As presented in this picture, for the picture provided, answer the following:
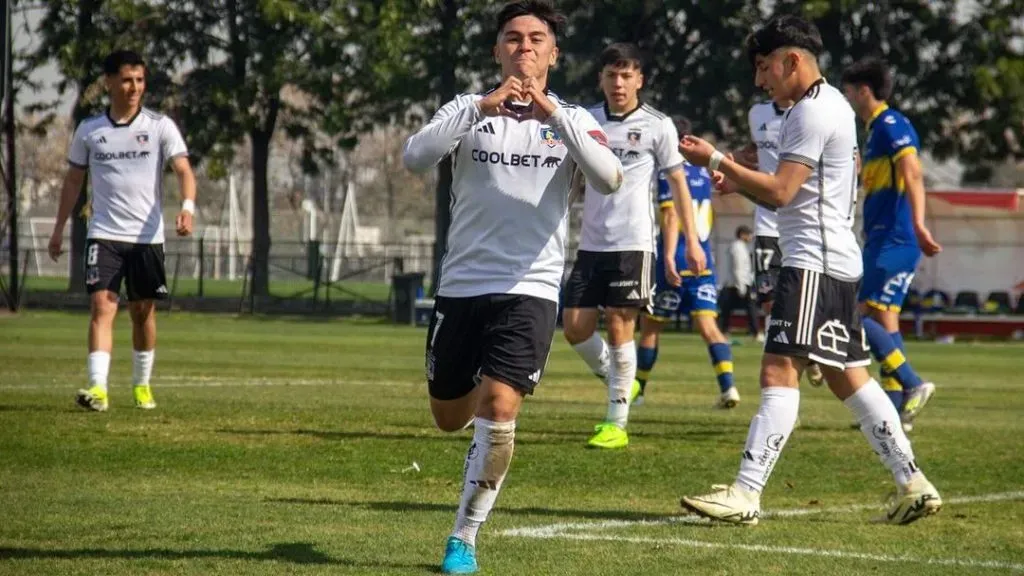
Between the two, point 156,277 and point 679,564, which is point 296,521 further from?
point 156,277

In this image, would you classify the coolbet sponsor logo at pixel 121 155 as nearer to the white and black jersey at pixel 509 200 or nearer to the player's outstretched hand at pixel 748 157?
the player's outstretched hand at pixel 748 157

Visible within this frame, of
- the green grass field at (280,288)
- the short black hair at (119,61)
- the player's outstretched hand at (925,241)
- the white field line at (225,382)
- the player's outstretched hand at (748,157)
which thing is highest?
the short black hair at (119,61)

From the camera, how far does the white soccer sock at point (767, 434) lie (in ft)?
24.8

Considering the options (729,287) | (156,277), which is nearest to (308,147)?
(729,287)

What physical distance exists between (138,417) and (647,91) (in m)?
38.1

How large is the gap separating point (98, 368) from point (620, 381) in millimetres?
3897

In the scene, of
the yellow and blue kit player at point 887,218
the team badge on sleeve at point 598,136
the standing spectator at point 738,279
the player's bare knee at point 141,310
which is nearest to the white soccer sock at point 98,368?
the player's bare knee at point 141,310

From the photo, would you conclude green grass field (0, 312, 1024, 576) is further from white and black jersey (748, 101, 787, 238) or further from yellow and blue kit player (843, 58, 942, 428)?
white and black jersey (748, 101, 787, 238)

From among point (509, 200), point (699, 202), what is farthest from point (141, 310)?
point (509, 200)

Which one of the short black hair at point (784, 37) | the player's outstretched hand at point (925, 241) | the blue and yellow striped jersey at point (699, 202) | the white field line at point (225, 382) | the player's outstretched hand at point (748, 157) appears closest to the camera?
the short black hair at point (784, 37)

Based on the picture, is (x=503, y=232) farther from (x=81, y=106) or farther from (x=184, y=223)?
(x=81, y=106)

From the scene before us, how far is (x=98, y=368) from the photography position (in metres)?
12.4

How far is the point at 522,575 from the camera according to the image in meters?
6.18

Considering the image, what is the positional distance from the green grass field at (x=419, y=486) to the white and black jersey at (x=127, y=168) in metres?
1.35
